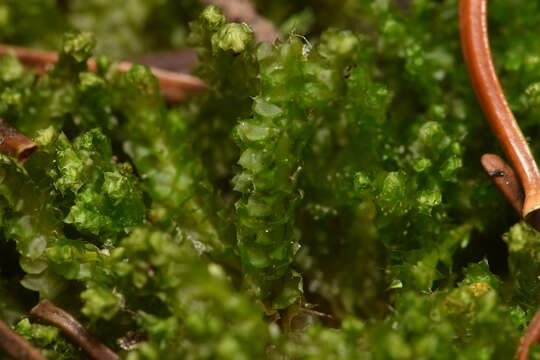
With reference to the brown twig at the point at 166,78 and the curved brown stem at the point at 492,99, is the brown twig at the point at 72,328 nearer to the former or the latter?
the brown twig at the point at 166,78

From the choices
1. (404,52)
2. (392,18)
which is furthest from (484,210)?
(392,18)

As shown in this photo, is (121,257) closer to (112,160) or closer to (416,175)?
(112,160)

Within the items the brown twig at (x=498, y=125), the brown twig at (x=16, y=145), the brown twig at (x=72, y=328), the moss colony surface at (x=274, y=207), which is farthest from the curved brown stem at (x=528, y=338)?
the brown twig at (x=16, y=145)

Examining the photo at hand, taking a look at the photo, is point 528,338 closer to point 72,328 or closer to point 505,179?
point 505,179

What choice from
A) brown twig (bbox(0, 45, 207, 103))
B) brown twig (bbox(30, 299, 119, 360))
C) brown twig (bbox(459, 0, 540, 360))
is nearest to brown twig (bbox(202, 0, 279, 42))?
brown twig (bbox(0, 45, 207, 103))

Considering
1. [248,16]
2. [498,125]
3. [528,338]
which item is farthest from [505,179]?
[248,16]
